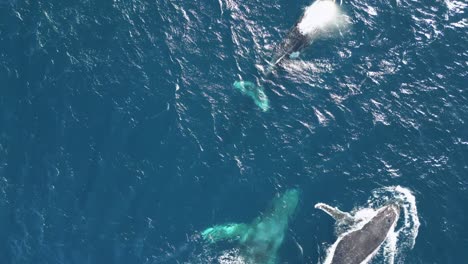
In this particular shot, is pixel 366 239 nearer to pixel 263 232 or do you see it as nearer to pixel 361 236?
pixel 361 236

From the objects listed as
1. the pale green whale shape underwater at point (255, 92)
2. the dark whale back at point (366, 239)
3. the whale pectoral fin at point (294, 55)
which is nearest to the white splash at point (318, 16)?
the whale pectoral fin at point (294, 55)

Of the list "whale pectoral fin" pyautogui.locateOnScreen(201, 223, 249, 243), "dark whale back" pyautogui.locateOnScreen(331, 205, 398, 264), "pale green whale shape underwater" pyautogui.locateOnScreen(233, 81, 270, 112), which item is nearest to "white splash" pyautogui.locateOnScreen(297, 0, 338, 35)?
"pale green whale shape underwater" pyautogui.locateOnScreen(233, 81, 270, 112)

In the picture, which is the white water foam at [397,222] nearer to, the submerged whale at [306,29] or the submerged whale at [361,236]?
the submerged whale at [361,236]

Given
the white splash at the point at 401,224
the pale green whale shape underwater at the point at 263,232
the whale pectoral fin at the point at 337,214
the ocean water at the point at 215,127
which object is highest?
the ocean water at the point at 215,127

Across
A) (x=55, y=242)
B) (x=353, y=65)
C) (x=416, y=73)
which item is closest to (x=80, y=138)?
(x=55, y=242)

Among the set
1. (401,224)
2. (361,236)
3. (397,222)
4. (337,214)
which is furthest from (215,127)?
(401,224)

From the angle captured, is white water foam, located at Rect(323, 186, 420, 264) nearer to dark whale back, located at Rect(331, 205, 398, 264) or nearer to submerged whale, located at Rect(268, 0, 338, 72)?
dark whale back, located at Rect(331, 205, 398, 264)
